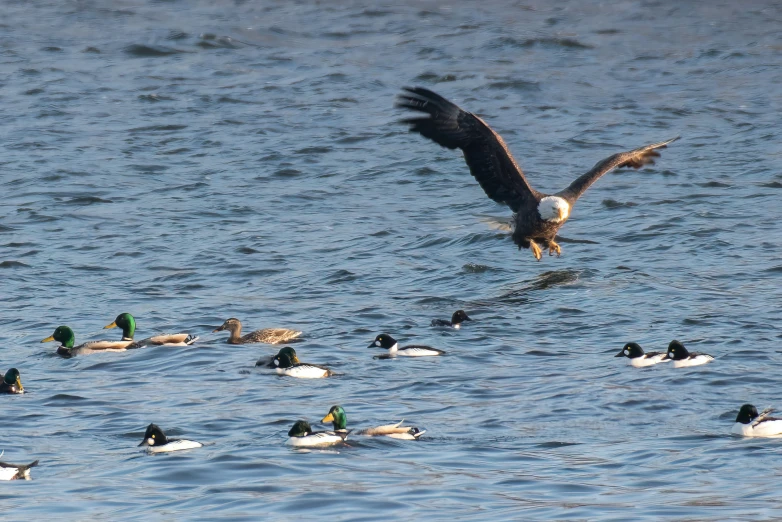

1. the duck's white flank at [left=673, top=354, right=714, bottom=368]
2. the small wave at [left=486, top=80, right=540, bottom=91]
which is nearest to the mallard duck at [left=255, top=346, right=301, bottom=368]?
the duck's white flank at [left=673, top=354, right=714, bottom=368]

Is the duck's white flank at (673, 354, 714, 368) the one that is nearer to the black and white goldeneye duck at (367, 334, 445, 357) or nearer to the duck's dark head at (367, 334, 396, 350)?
the black and white goldeneye duck at (367, 334, 445, 357)

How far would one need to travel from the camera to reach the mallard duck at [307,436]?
1205 cm

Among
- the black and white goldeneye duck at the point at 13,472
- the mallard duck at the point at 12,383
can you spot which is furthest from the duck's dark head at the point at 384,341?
the black and white goldeneye duck at the point at 13,472

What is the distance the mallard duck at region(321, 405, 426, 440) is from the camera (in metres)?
12.3

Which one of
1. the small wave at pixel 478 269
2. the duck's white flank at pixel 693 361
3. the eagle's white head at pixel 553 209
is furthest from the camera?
the small wave at pixel 478 269

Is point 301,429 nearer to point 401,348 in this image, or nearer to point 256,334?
point 401,348

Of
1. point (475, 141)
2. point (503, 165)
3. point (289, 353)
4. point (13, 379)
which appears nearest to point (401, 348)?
point (289, 353)

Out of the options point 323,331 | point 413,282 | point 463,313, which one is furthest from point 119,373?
point 413,282

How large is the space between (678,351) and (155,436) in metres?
5.68

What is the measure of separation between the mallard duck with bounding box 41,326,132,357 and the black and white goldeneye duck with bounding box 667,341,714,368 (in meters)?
6.13

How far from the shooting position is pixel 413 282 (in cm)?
1975

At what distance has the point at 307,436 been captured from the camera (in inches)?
475

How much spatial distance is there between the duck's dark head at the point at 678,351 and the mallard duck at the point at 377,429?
11.4 ft

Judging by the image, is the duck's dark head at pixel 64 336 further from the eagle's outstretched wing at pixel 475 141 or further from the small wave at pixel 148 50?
the small wave at pixel 148 50
